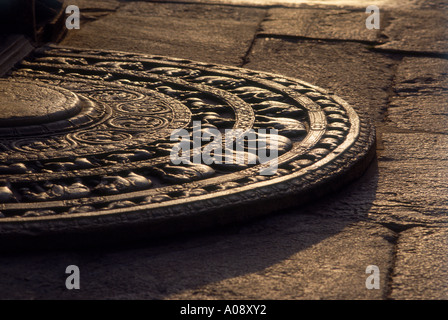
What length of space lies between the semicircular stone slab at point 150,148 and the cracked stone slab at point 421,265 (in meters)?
0.31

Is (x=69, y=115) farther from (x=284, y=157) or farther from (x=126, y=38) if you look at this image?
(x=126, y=38)

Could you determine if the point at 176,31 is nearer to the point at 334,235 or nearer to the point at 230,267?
the point at 334,235

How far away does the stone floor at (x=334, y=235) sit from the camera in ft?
4.98

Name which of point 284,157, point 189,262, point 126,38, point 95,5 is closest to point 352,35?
point 126,38

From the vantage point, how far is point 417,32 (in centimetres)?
400

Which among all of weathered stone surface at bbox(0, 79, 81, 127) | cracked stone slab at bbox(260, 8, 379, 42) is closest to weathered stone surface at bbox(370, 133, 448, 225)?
weathered stone surface at bbox(0, 79, 81, 127)

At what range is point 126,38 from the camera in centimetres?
383

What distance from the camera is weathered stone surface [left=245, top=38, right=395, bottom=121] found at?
3070mm

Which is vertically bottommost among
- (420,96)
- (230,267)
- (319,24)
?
(230,267)

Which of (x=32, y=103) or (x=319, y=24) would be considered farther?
(x=319, y=24)

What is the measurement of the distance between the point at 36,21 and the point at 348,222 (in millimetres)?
2201

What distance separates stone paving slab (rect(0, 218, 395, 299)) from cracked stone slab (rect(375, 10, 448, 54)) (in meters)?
2.15

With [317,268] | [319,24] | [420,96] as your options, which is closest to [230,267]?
[317,268]

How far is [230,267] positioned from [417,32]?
281 centimetres
